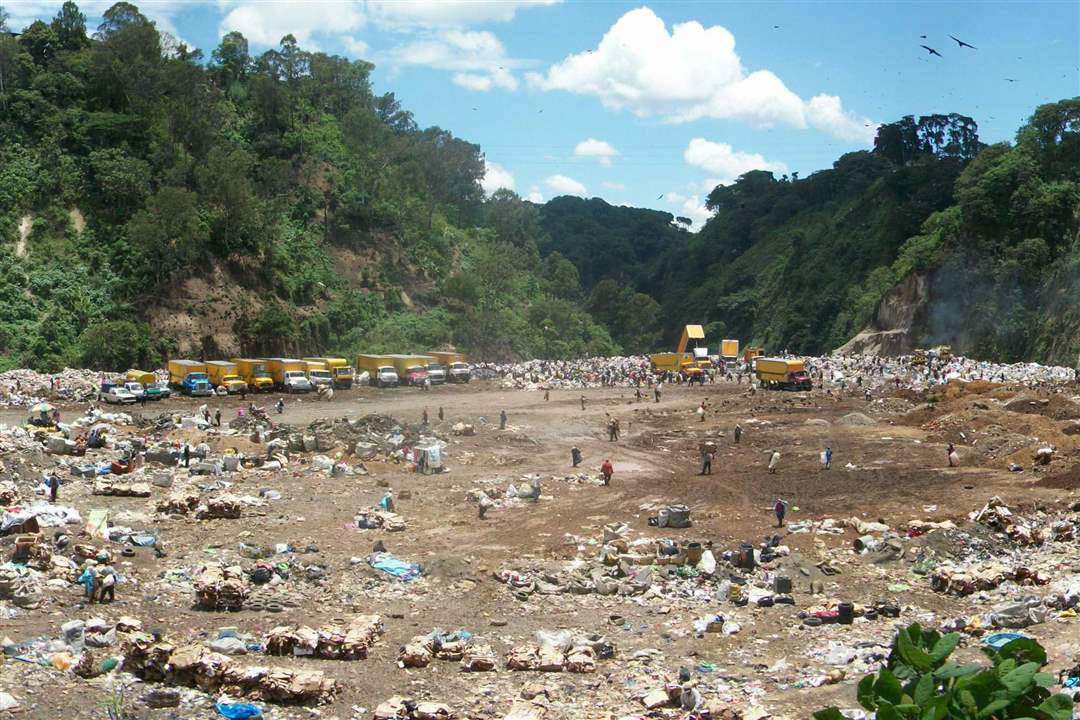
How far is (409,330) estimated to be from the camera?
57625 millimetres

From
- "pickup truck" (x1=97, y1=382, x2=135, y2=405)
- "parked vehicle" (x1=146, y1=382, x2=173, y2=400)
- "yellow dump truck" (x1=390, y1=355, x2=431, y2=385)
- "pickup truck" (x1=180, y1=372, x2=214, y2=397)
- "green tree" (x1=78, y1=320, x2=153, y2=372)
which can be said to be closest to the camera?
"pickup truck" (x1=97, y1=382, x2=135, y2=405)

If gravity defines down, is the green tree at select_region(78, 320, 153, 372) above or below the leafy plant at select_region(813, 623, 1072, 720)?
above

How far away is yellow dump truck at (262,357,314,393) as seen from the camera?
3941cm

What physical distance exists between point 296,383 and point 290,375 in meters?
0.46

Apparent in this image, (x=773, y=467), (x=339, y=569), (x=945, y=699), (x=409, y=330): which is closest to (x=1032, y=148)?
(x=409, y=330)

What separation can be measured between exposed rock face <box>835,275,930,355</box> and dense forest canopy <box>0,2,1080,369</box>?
2.85ft

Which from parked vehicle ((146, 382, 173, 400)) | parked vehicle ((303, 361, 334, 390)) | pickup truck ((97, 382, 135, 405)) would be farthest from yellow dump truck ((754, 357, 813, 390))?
pickup truck ((97, 382, 135, 405))

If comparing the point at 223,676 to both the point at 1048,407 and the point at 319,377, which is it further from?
the point at 319,377

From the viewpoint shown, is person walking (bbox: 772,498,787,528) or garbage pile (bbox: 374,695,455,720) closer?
garbage pile (bbox: 374,695,455,720)

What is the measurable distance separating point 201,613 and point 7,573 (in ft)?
8.70

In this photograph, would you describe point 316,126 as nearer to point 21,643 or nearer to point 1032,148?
point 1032,148

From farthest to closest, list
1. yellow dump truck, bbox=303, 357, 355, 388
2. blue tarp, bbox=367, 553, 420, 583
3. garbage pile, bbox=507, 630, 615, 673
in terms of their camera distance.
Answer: yellow dump truck, bbox=303, 357, 355, 388
blue tarp, bbox=367, 553, 420, 583
garbage pile, bbox=507, 630, 615, 673

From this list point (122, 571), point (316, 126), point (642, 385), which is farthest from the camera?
point (316, 126)

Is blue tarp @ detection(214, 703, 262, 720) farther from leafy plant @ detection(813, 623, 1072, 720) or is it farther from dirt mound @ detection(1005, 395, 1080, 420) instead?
dirt mound @ detection(1005, 395, 1080, 420)
